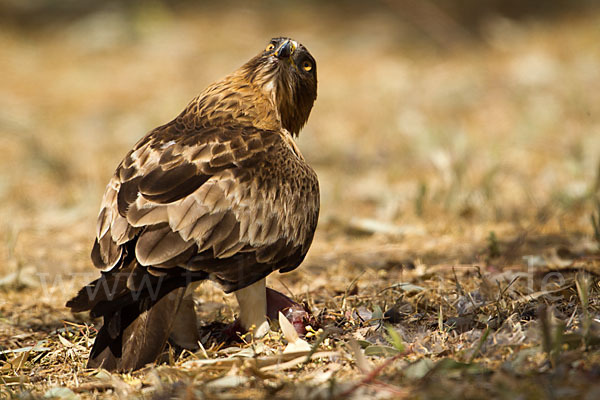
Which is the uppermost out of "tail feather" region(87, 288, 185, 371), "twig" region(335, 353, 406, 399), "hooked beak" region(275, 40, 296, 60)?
"hooked beak" region(275, 40, 296, 60)

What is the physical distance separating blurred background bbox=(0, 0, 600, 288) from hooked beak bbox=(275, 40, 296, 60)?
1.53 meters

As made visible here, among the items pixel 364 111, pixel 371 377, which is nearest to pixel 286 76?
pixel 371 377

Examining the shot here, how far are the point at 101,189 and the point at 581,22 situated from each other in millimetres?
7473

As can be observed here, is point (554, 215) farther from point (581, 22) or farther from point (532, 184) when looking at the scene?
point (581, 22)

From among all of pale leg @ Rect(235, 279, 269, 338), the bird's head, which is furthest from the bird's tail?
the bird's head

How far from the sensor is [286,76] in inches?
164

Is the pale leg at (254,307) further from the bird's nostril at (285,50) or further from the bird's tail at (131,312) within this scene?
the bird's nostril at (285,50)

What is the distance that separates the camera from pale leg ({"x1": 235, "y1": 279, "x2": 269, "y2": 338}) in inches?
137

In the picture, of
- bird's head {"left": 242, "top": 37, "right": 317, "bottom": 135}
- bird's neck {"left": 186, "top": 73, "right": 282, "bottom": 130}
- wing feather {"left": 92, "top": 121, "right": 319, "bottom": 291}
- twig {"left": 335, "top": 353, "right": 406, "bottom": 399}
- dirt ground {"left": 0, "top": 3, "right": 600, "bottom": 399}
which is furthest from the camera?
bird's head {"left": 242, "top": 37, "right": 317, "bottom": 135}

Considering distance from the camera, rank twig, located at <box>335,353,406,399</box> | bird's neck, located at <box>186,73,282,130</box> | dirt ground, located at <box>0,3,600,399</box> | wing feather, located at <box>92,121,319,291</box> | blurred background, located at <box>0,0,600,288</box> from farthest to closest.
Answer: blurred background, located at <box>0,0,600,288</box> < bird's neck, located at <box>186,73,282,130</box> < wing feather, located at <box>92,121,319,291</box> < dirt ground, located at <box>0,3,600,399</box> < twig, located at <box>335,353,406,399</box>

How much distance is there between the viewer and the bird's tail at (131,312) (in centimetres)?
306

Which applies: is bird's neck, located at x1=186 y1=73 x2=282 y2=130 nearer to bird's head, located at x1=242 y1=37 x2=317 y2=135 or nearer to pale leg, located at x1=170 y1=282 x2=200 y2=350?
bird's head, located at x1=242 y1=37 x2=317 y2=135

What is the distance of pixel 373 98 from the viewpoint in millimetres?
9422

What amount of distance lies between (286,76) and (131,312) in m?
1.64
